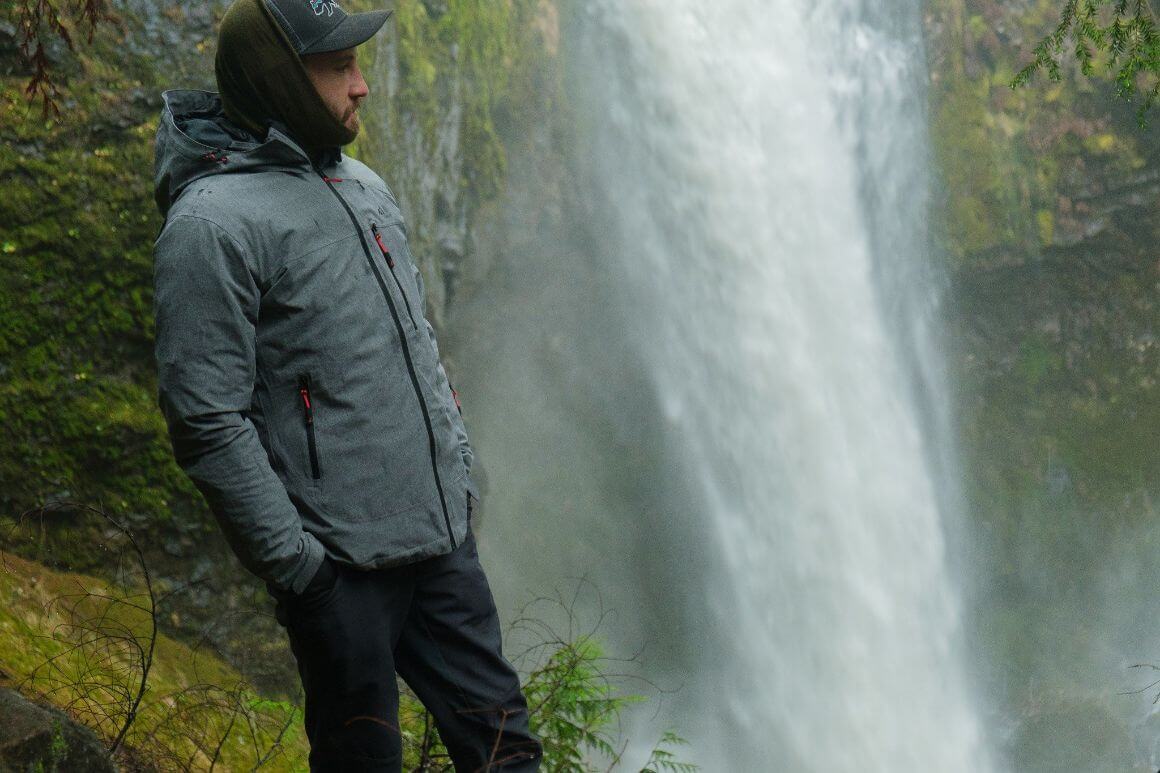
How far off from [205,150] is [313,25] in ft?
1.02

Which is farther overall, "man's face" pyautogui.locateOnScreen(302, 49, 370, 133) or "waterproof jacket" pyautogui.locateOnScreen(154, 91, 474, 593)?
"man's face" pyautogui.locateOnScreen(302, 49, 370, 133)

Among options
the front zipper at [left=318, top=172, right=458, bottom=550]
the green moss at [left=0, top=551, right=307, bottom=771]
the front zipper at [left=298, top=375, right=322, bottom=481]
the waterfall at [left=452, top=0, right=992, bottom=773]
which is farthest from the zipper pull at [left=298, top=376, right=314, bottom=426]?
the waterfall at [left=452, top=0, right=992, bottom=773]

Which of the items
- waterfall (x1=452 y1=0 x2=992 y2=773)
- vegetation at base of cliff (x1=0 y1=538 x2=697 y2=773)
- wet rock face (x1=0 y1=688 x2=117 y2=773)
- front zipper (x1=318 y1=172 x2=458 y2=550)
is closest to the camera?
wet rock face (x1=0 y1=688 x2=117 y2=773)

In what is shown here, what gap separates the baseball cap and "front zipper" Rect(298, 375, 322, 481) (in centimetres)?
62

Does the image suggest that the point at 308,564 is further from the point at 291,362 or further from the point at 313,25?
the point at 313,25

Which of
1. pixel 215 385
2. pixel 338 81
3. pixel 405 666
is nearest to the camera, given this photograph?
pixel 215 385

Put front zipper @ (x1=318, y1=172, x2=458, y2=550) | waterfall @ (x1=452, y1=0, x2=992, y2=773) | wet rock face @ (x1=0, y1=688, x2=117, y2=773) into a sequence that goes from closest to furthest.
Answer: wet rock face @ (x1=0, y1=688, x2=117, y2=773)
front zipper @ (x1=318, y1=172, x2=458, y2=550)
waterfall @ (x1=452, y1=0, x2=992, y2=773)

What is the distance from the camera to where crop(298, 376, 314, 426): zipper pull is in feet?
6.04

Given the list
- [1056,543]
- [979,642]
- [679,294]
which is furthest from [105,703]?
[1056,543]

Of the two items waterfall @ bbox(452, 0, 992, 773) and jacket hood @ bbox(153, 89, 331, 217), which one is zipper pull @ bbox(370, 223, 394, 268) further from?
waterfall @ bbox(452, 0, 992, 773)

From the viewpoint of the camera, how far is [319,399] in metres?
1.86

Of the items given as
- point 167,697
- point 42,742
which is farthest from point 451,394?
point 167,697

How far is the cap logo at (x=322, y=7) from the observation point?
1854 millimetres

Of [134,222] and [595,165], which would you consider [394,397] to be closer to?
[134,222]
